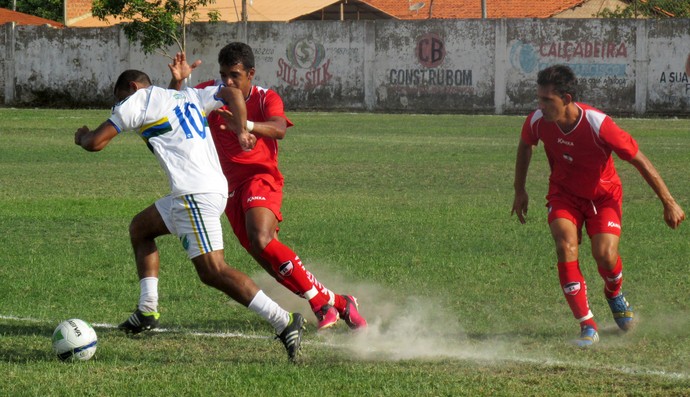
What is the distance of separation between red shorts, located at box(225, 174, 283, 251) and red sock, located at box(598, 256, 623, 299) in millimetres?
2169

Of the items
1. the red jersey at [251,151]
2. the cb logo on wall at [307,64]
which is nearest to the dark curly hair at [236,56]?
the red jersey at [251,151]

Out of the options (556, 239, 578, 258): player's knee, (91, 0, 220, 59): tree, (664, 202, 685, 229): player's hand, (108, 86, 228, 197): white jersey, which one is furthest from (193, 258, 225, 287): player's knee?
(91, 0, 220, 59): tree

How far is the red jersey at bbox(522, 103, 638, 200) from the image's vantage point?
23.2ft

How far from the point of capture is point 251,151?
7648mm

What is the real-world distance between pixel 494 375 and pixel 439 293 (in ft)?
8.23

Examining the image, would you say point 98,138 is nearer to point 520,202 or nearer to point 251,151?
point 251,151

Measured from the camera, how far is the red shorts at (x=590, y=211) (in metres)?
7.24

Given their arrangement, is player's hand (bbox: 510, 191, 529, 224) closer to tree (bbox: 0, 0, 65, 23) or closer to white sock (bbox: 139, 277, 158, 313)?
white sock (bbox: 139, 277, 158, 313)

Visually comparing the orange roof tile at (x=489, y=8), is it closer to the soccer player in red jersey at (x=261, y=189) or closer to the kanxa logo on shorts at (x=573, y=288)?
the soccer player in red jersey at (x=261, y=189)

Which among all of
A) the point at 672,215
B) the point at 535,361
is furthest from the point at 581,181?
the point at 535,361

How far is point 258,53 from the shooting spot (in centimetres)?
4022

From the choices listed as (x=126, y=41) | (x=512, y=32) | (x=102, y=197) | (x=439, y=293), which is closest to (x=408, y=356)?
(x=439, y=293)

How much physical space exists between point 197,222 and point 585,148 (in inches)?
100.0

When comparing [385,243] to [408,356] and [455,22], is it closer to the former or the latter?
[408,356]
